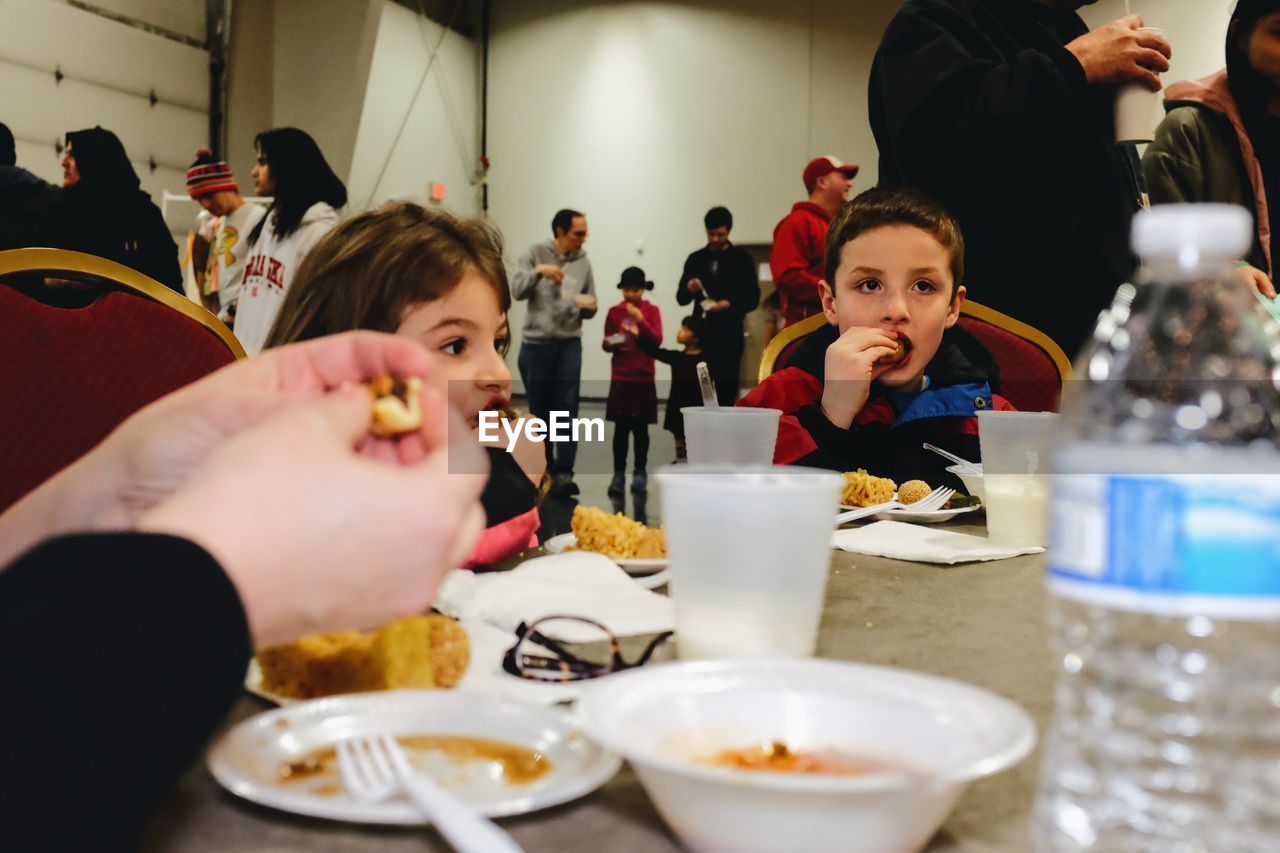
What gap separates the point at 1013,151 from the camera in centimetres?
201

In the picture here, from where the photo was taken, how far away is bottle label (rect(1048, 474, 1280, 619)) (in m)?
0.40

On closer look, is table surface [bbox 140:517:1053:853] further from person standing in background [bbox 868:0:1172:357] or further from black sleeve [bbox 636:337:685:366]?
black sleeve [bbox 636:337:685:366]

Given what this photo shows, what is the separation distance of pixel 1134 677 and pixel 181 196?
9.20 metres

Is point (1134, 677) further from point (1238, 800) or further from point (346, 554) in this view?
point (346, 554)

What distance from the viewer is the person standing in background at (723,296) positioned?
7.09 m

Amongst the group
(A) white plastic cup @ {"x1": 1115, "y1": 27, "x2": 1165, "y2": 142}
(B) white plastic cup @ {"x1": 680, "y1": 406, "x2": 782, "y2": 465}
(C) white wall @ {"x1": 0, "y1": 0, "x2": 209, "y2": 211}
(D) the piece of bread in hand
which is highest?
(C) white wall @ {"x1": 0, "y1": 0, "x2": 209, "y2": 211}

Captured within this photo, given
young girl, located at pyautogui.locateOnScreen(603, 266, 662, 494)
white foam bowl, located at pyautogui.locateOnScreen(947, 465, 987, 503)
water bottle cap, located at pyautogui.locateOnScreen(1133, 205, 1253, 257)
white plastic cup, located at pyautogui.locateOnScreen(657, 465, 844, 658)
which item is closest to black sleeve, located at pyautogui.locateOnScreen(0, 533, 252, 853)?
white plastic cup, located at pyautogui.locateOnScreen(657, 465, 844, 658)

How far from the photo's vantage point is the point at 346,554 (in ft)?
1.51

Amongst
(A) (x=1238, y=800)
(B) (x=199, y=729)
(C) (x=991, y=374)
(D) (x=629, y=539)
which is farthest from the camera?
(C) (x=991, y=374)

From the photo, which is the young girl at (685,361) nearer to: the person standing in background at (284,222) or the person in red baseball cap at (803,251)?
the person in red baseball cap at (803,251)

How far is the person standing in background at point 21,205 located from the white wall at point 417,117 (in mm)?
5268

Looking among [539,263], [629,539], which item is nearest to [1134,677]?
[629,539]

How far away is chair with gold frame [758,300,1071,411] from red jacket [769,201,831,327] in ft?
12.0

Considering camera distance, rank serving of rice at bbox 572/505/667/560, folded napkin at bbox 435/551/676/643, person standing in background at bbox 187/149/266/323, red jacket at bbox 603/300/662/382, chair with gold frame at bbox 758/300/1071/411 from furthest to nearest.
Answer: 1. red jacket at bbox 603/300/662/382
2. person standing in background at bbox 187/149/266/323
3. chair with gold frame at bbox 758/300/1071/411
4. serving of rice at bbox 572/505/667/560
5. folded napkin at bbox 435/551/676/643
